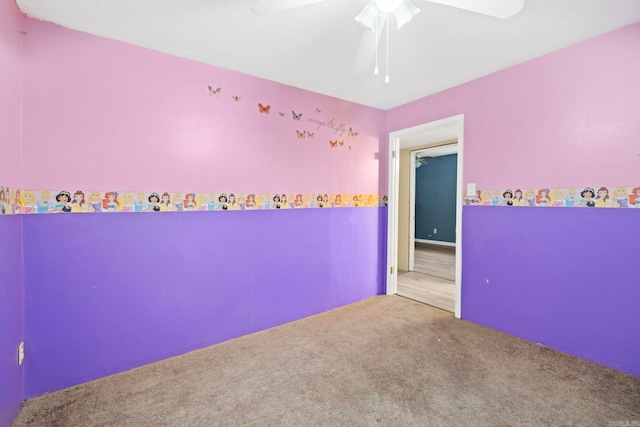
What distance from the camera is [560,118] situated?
6.98 ft

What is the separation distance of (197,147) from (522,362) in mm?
2807

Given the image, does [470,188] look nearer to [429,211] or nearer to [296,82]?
[296,82]

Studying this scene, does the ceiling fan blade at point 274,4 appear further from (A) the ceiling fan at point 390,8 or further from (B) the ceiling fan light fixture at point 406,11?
(B) the ceiling fan light fixture at point 406,11

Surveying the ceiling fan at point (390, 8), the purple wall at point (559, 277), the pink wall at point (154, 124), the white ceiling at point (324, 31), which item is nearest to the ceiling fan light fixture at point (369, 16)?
the ceiling fan at point (390, 8)

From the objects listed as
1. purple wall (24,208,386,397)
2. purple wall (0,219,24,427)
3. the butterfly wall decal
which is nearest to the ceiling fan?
the butterfly wall decal

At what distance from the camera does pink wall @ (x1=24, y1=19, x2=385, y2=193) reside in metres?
1.72

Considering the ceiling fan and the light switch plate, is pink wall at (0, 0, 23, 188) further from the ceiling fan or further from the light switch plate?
the light switch plate

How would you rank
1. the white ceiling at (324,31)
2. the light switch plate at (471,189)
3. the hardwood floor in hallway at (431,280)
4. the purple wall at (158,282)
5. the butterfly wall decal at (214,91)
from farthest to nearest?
1. the hardwood floor in hallway at (431,280)
2. the light switch plate at (471,189)
3. the butterfly wall decal at (214,91)
4. the purple wall at (158,282)
5. the white ceiling at (324,31)

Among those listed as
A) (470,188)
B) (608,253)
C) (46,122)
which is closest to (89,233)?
(46,122)

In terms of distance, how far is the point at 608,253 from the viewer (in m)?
1.95

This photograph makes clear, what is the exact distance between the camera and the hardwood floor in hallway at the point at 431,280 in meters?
3.31

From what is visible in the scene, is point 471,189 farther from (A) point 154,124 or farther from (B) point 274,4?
(A) point 154,124

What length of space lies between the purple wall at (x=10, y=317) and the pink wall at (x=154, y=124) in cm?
34

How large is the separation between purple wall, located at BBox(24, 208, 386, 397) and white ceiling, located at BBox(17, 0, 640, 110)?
1.18 meters
